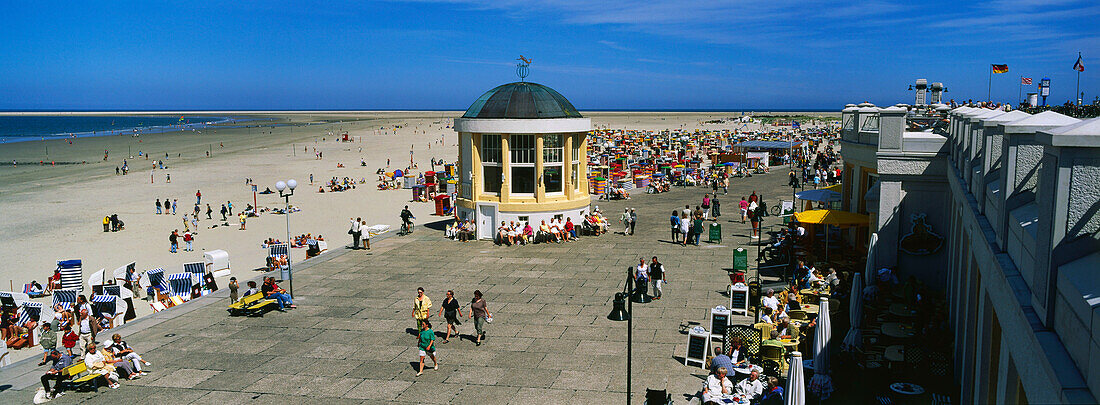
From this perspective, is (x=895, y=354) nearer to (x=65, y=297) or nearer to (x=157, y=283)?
(x=157, y=283)

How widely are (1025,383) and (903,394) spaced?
5.80 m

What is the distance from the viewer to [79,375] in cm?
1194

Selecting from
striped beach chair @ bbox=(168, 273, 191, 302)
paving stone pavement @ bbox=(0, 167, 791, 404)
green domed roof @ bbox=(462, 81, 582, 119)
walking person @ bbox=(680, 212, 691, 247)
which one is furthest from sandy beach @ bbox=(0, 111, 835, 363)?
walking person @ bbox=(680, 212, 691, 247)

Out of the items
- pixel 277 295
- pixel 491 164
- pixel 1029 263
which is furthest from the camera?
pixel 491 164

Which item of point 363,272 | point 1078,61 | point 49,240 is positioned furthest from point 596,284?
point 49,240

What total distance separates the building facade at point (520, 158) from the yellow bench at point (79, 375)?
14.2 meters

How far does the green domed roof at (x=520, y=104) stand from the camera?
24719mm

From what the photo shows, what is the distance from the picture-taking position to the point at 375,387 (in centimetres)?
1208

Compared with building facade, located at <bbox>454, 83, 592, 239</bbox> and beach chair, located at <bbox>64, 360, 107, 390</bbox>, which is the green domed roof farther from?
beach chair, located at <bbox>64, 360, 107, 390</bbox>

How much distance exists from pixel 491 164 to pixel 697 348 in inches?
547

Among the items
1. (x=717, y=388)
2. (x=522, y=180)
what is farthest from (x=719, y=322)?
(x=522, y=180)

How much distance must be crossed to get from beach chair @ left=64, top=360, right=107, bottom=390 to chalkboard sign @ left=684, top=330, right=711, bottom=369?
9821mm

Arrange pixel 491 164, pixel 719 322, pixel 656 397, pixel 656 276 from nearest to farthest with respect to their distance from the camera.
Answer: pixel 656 397
pixel 719 322
pixel 656 276
pixel 491 164

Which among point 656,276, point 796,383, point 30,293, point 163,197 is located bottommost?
point 30,293
